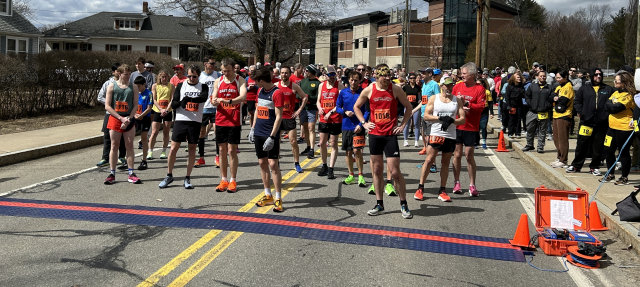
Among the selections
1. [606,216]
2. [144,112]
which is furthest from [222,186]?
[606,216]

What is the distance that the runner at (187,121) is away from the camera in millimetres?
8805

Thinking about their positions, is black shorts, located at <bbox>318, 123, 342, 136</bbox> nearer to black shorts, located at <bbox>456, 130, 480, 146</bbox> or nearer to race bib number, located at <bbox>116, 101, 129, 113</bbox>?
black shorts, located at <bbox>456, 130, 480, 146</bbox>

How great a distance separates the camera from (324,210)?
299 inches

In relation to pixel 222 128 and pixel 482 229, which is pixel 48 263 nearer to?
pixel 222 128

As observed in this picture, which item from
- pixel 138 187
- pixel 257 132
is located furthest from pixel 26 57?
pixel 257 132

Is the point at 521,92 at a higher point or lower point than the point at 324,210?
higher

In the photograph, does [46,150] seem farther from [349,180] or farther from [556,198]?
[556,198]

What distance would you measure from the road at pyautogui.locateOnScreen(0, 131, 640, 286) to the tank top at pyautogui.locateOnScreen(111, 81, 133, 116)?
1.24 meters

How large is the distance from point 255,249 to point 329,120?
449 cm

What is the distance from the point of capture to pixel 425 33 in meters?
73.8

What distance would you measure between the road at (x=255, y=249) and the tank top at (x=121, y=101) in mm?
1237

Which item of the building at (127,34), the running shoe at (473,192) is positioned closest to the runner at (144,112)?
the running shoe at (473,192)

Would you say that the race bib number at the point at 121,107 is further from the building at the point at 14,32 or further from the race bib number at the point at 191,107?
the building at the point at 14,32

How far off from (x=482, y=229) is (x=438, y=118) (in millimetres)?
1827
